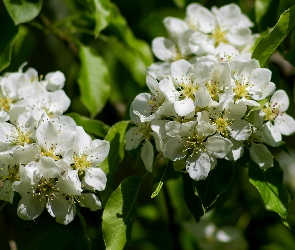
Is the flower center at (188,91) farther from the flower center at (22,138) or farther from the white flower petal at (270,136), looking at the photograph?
the flower center at (22,138)

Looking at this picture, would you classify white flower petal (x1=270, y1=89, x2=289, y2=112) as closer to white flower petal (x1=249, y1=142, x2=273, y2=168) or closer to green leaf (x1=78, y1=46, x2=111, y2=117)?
white flower petal (x1=249, y1=142, x2=273, y2=168)

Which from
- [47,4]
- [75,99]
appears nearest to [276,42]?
[75,99]

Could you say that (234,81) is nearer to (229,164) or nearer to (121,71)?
(229,164)

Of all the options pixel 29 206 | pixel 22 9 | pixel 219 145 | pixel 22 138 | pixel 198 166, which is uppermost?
pixel 219 145

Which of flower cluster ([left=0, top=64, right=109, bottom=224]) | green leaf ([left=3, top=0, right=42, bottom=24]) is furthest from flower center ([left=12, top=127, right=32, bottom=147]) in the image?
green leaf ([left=3, top=0, right=42, bottom=24])

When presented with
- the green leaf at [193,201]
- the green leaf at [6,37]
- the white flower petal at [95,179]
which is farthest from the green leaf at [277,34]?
the green leaf at [6,37]

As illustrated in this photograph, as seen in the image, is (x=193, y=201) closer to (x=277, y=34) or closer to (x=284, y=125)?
(x=284, y=125)

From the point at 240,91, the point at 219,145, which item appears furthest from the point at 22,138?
the point at 240,91
